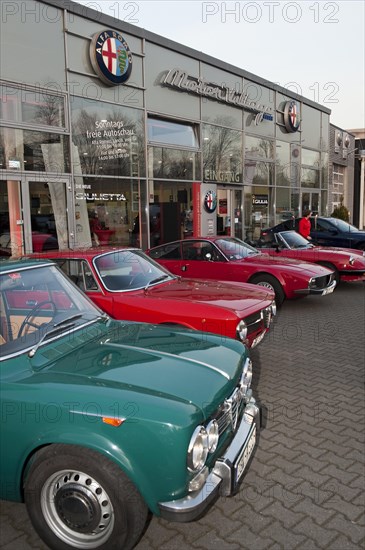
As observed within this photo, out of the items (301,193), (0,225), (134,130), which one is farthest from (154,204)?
(301,193)

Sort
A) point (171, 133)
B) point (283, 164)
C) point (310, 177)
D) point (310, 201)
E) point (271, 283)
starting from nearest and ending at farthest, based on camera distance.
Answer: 1. point (271, 283)
2. point (171, 133)
3. point (283, 164)
4. point (310, 177)
5. point (310, 201)

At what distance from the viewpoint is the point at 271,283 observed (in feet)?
27.6

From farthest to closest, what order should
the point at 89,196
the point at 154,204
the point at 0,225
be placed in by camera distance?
the point at 154,204, the point at 89,196, the point at 0,225

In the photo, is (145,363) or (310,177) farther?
(310,177)

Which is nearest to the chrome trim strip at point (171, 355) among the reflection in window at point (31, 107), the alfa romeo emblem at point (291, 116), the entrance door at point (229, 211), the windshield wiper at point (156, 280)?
the windshield wiper at point (156, 280)

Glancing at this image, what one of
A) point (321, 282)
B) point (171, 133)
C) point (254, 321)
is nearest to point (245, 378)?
point (254, 321)

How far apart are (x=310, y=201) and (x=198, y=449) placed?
2167 cm

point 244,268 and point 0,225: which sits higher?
point 0,225

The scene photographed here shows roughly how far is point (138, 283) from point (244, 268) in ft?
11.2

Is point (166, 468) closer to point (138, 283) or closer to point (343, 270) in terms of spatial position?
point (138, 283)

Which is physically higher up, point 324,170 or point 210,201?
point 324,170

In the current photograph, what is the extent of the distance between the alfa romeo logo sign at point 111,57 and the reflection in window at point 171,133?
1.70 m

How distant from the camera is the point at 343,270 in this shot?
10.2 metres

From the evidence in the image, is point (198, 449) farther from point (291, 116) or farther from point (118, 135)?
point (291, 116)
